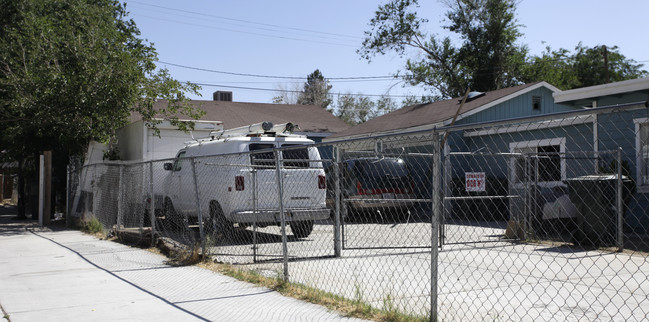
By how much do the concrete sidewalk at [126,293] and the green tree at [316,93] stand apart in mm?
52853

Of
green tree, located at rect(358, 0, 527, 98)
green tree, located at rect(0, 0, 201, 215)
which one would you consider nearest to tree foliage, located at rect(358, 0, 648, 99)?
green tree, located at rect(358, 0, 527, 98)

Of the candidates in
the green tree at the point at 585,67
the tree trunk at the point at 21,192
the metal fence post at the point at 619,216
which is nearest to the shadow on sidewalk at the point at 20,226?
the tree trunk at the point at 21,192

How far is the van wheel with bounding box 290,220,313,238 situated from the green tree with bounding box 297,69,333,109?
5084 centimetres

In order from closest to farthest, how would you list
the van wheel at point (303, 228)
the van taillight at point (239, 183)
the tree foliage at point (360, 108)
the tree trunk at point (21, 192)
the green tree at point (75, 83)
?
the van taillight at point (239, 183)
the van wheel at point (303, 228)
the green tree at point (75, 83)
the tree trunk at point (21, 192)
the tree foliage at point (360, 108)

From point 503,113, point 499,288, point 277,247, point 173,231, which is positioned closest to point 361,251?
point 277,247

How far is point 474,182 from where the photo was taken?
10.1 m

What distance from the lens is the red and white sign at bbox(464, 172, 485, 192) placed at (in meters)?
9.91

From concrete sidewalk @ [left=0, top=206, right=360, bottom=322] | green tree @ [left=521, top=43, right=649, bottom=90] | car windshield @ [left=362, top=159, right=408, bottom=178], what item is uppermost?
green tree @ [left=521, top=43, right=649, bottom=90]

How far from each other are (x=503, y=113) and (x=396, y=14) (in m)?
19.7

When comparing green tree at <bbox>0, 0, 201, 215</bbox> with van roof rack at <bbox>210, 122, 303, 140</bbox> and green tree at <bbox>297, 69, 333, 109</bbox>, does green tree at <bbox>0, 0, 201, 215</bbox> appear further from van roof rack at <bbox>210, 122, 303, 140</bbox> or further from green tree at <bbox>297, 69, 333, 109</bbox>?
green tree at <bbox>297, 69, 333, 109</bbox>

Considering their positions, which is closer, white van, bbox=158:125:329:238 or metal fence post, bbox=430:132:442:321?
metal fence post, bbox=430:132:442:321

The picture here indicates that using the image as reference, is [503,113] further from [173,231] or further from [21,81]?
[21,81]

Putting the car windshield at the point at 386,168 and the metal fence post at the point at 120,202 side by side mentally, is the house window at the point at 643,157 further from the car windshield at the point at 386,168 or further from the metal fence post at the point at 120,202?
the metal fence post at the point at 120,202

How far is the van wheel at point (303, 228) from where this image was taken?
35.7ft
